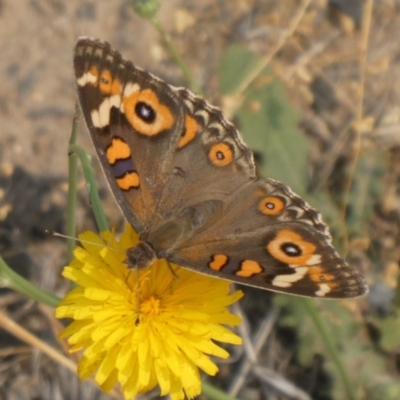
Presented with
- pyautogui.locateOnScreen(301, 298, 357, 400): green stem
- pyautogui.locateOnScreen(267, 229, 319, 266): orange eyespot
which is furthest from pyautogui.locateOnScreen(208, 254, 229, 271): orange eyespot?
pyautogui.locateOnScreen(301, 298, 357, 400): green stem

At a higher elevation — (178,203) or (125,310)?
Answer: (178,203)

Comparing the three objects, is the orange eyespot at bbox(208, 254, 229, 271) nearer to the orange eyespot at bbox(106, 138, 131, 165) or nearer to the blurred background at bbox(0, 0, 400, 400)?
the orange eyespot at bbox(106, 138, 131, 165)

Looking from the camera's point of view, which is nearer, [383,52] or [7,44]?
[7,44]

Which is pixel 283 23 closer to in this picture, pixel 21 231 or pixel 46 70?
pixel 46 70

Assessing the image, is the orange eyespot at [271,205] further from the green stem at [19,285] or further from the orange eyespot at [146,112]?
the green stem at [19,285]

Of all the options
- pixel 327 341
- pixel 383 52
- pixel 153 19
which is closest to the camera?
pixel 327 341

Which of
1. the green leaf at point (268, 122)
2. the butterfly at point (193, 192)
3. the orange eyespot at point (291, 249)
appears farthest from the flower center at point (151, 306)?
the green leaf at point (268, 122)

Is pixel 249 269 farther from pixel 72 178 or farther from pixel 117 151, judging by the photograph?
pixel 72 178

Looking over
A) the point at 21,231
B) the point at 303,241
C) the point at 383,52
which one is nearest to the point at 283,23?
the point at 383,52
